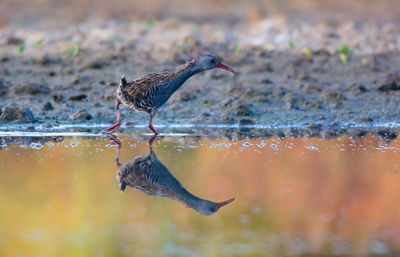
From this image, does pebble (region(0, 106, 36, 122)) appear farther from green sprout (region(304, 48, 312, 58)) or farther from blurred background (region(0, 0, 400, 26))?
blurred background (region(0, 0, 400, 26))

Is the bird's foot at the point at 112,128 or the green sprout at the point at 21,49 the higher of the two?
the green sprout at the point at 21,49

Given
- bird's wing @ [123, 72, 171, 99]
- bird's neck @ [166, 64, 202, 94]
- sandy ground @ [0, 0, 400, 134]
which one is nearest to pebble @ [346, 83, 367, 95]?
sandy ground @ [0, 0, 400, 134]

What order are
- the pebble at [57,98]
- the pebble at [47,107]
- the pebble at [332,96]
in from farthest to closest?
the pebble at [332,96], the pebble at [57,98], the pebble at [47,107]

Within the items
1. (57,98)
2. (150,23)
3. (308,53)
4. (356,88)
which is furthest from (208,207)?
(150,23)

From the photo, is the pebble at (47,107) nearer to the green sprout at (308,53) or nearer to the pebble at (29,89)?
the pebble at (29,89)

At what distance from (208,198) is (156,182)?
62cm

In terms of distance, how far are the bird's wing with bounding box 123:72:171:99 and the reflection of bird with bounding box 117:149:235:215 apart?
1352 millimetres

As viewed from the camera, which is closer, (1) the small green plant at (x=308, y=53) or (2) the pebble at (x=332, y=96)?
(2) the pebble at (x=332, y=96)

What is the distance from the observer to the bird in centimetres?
847

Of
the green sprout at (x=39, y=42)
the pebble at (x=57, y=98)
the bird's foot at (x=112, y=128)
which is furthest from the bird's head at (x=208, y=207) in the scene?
the green sprout at (x=39, y=42)

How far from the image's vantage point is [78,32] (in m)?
16.2

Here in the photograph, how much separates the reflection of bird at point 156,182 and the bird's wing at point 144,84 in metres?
1.35

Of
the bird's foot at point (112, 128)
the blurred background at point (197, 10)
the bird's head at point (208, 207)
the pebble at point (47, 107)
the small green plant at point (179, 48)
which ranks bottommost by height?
the bird's head at point (208, 207)

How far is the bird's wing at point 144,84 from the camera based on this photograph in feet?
27.8
